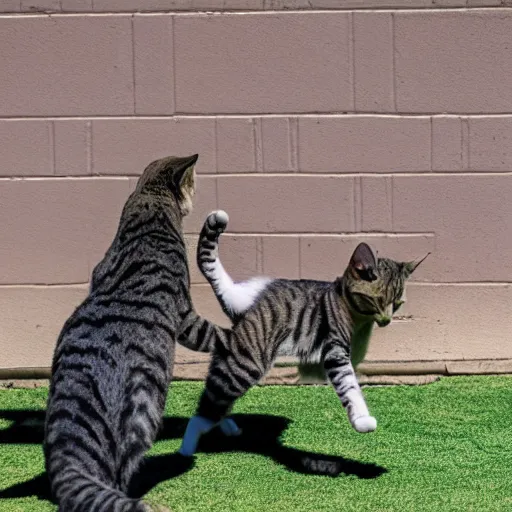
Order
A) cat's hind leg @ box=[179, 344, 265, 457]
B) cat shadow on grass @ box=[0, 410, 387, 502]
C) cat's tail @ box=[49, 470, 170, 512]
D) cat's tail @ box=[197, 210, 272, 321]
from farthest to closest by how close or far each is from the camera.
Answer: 1. cat's tail @ box=[197, 210, 272, 321]
2. cat's hind leg @ box=[179, 344, 265, 457]
3. cat shadow on grass @ box=[0, 410, 387, 502]
4. cat's tail @ box=[49, 470, 170, 512]

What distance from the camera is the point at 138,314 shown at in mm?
3992

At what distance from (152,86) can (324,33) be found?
37.0 inches

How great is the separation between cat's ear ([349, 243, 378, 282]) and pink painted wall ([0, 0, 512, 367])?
1086 mm

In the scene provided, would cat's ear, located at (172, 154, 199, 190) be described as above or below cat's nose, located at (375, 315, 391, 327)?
above

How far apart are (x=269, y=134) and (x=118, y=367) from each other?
2222 millimetres

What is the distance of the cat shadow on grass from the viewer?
166 inches

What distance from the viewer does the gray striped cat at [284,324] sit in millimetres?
4527

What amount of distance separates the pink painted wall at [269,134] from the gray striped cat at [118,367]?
130 cm

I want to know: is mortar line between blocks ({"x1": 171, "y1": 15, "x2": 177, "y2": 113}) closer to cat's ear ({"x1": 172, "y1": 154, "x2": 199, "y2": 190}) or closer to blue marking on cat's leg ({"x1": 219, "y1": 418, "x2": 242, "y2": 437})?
cat's ear ({"x1": 172, "y1": 154, "x2": 199, "y2": 190})

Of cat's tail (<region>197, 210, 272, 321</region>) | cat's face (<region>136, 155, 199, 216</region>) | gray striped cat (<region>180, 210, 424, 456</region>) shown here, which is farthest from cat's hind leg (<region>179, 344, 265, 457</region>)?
cat's face (<region>136, 155, 199, 216</region>)

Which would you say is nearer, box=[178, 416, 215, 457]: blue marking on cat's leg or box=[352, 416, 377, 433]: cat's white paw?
box=[352, 416, 377, 433]: cat's white paw

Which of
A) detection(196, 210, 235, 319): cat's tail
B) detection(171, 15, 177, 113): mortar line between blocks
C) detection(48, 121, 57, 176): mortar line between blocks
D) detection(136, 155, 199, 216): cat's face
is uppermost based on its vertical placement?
detection(171, 15, 177, 113): mortar line between blocks

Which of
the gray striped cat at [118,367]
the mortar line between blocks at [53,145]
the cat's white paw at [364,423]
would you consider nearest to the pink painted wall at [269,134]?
the mortar line between blocks at [53,145]

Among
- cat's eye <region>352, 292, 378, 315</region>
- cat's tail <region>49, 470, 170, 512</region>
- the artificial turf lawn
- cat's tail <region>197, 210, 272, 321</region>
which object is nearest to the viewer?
cat's tail <region>49, 470, 170, 512</region>
